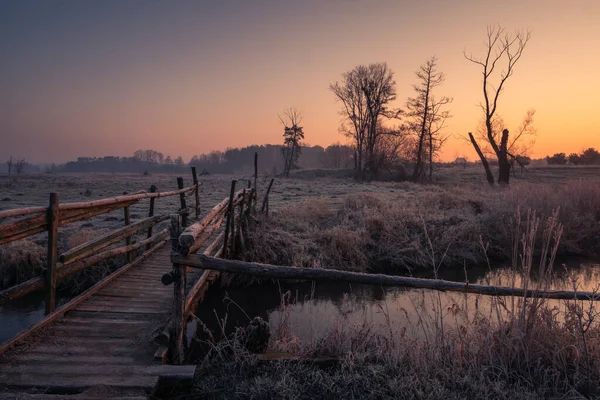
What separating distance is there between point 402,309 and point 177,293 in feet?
9.23

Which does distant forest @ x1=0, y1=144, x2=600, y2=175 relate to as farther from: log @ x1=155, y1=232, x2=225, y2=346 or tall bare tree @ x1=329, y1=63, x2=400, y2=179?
log @ x1=155, y1=232, x2=225, y2=346

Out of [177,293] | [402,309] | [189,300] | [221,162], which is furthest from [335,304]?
[221,162]

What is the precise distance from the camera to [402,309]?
4.96m

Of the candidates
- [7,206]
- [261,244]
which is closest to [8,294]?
[261,244]

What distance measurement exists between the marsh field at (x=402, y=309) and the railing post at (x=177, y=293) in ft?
1.09

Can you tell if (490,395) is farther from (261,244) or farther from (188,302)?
(261,244)

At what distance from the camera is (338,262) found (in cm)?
1143

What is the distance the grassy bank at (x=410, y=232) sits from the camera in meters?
11.5

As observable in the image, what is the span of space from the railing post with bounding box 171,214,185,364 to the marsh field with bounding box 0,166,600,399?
0.33 metres

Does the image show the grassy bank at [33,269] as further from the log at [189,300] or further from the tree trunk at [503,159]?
the tree trunk at [503,159]

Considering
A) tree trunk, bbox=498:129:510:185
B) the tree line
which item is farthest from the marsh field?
the tree line

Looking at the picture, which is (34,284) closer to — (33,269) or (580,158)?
(33,269)

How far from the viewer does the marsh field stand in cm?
373

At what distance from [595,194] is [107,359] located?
59.2 ft
